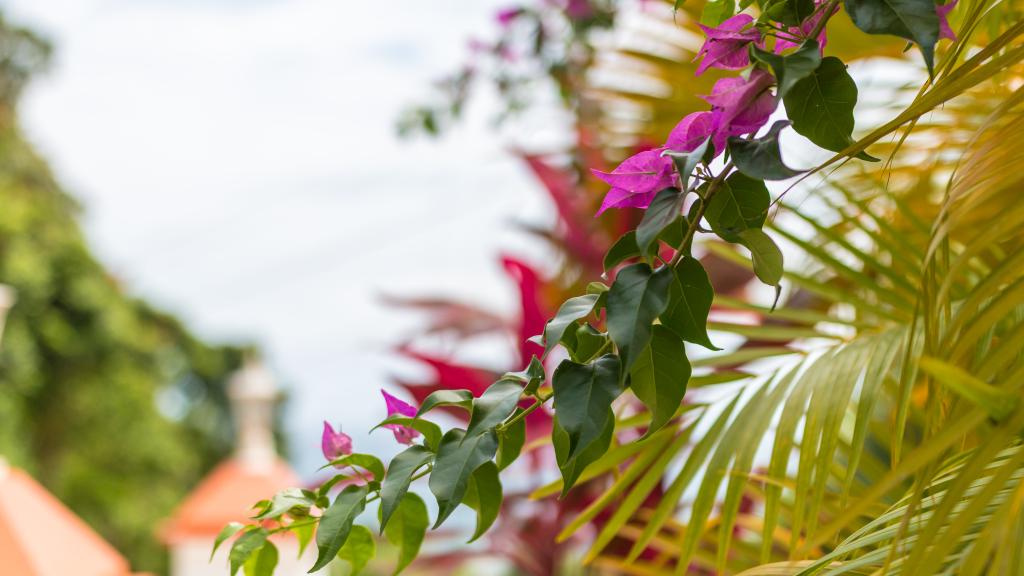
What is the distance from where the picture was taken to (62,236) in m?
6.13

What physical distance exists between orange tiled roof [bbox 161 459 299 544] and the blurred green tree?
3.15 meters

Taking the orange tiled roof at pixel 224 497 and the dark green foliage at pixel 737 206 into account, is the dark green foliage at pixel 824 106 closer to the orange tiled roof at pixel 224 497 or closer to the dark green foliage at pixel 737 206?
the dark green foliage at pixel 737 206

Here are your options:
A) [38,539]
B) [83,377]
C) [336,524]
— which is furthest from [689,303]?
[83,377]

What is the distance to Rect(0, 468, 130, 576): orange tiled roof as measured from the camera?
186 centimetres

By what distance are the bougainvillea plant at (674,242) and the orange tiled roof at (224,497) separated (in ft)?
8.74

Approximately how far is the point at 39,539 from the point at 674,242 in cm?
196

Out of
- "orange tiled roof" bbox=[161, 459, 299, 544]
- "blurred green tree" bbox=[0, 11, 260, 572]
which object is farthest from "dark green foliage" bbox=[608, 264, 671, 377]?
"blurred green tree" bbox=[0, 11, 260, 572]

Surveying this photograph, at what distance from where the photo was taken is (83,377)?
252 inches

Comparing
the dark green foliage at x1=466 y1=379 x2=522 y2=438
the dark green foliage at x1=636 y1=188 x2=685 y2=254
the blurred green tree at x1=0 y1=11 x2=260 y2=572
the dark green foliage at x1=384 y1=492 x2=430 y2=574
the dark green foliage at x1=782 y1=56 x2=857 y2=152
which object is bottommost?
the blurred green tree at x1=0 y1=11 x2=260 y2=572

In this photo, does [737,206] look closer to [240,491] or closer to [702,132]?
[702,132]

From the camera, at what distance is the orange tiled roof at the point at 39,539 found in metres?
1.86

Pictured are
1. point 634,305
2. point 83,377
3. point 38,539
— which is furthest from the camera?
point 83,377

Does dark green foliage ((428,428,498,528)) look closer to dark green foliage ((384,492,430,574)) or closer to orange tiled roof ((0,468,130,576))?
dark green foliage ((384,492,430,574))

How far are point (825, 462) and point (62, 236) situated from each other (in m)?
6.33
